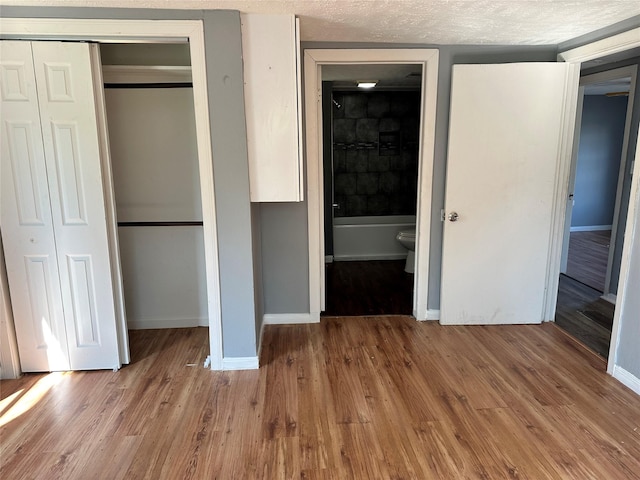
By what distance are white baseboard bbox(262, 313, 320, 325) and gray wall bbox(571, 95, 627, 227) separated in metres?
5.77

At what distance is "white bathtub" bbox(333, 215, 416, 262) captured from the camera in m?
5.39

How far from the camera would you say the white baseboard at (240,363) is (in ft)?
8.87

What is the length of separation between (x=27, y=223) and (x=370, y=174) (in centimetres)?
439

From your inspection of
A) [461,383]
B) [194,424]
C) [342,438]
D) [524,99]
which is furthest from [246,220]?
[524,99]

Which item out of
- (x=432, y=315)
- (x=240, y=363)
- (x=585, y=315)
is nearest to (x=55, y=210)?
(x=240, y=363)

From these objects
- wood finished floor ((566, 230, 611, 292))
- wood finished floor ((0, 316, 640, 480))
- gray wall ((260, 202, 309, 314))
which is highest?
gray wall ((260, 202, 309, 314))

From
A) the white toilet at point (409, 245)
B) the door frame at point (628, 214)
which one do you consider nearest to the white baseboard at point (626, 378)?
the door frame at point (628, 214)

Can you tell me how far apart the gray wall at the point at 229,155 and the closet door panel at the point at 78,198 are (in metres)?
0.28

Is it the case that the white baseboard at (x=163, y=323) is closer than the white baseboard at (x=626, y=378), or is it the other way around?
the white baseboard at (x=626, y=378)

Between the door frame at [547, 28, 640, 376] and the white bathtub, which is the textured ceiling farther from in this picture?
the white bathtub

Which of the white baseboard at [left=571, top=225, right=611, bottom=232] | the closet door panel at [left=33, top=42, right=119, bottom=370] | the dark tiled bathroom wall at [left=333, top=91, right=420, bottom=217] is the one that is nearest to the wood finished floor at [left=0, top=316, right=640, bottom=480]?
the closet door panel at [left=33, top=42, right=119, bottom=370]

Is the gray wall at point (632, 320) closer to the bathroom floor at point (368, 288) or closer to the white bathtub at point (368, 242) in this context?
the bathroom floor at point (368, 288)

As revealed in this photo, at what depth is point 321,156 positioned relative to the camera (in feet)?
10.7

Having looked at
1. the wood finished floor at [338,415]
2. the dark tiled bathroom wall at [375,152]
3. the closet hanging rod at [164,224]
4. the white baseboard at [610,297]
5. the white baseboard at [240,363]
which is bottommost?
the wood finished floor at [338,415]
